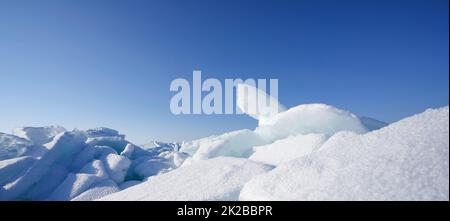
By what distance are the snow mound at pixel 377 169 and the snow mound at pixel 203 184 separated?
422 millimetres

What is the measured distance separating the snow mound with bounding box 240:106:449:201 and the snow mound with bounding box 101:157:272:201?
0.42m

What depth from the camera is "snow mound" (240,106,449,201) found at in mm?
1664

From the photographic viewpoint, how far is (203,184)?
9.79 ft

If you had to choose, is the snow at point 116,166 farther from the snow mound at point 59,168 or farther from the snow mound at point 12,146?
the snow mound at point 12,146

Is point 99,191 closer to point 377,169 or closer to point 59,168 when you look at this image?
point 59,168

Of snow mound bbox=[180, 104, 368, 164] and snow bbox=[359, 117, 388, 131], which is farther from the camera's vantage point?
snow bbox=[359, 117, 388, 131]

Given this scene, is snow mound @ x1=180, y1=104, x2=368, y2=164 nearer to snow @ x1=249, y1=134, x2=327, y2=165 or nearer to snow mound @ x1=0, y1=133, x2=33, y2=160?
snow @ x1=249, y1=134, x2=327, y2=165

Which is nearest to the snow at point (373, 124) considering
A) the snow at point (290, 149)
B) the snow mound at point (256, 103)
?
the snow at point (290, 149)

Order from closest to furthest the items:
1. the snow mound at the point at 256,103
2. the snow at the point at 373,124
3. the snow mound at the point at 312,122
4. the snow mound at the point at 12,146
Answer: the snow mound at the point at 312,122
the snow at the point at 373,124
the snow mound at the point at 12,146
the snow mound at the point at 256,103

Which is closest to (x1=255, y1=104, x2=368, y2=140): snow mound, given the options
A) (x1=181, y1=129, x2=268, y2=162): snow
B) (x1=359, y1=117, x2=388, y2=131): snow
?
(x1=181, y1=129, x2=268, y2=162): snow

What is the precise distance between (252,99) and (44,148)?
296 inches

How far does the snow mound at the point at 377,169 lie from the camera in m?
1.66
